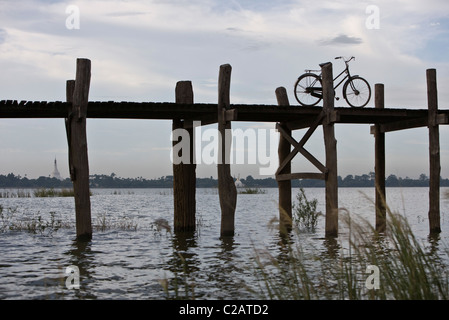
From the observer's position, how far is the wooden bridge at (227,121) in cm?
1372

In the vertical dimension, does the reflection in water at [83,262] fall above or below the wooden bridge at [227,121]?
below

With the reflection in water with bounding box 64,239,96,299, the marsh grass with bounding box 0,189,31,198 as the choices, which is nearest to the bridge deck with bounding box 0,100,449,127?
the reflection in water with bounding box 64,239,96,299

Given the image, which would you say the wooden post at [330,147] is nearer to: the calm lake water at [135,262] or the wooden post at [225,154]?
the calm lake water at [135,262]

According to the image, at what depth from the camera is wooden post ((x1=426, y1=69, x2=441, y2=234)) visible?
1680 cm

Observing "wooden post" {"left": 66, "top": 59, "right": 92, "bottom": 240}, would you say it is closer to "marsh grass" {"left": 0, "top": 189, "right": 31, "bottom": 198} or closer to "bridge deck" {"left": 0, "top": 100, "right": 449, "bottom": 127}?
"bridge deck" {"left": 0, "top": 100, "right": 449, "bottom": 127}

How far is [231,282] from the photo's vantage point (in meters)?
9.79

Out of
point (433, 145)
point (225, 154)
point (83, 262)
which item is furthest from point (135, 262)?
point (433, 145)

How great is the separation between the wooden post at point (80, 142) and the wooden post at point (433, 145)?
9.04 metres

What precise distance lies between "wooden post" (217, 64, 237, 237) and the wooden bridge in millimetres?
23

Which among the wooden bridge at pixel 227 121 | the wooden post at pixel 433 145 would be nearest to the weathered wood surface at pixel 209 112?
the wooden bridge at pixel 227 121

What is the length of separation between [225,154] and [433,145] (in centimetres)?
613

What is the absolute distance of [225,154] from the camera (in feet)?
47.1
